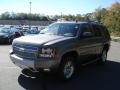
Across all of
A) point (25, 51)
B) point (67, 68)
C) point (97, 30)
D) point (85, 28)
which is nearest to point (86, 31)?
point (85, 28)

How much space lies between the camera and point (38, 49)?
6926 millimetres

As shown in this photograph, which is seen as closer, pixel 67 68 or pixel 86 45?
pixel 67 68

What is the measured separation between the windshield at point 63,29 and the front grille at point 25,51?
1.56 metres

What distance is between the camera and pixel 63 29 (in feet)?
28.4

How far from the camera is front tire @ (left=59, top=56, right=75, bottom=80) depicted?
7375mm

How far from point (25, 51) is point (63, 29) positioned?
77.6 inches

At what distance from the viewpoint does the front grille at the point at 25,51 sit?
6.99 meters

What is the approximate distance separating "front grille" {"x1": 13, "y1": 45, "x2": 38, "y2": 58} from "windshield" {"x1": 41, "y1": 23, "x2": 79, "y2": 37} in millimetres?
1557

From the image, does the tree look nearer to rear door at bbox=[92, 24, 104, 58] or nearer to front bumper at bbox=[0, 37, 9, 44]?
front bumper at bbox=[0, 37, 9, 44]

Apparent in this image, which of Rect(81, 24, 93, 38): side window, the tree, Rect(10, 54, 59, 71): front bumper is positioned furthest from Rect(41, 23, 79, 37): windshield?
the tree

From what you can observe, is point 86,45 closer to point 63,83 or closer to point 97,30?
point 97,30

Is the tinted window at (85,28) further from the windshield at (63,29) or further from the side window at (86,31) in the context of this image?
the windshield at (63,29)

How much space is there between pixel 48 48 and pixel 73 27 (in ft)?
6.47

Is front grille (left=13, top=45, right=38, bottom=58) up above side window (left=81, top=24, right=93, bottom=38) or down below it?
below
